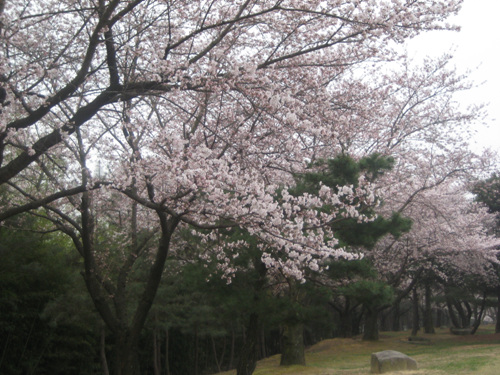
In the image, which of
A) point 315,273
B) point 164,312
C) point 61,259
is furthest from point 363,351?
point 61,259

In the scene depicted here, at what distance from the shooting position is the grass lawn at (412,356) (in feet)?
38.1

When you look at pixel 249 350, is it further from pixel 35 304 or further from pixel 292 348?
pixel 35 304

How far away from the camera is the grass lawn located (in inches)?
457

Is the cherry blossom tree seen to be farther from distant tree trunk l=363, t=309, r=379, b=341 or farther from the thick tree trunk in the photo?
distant tree trunk l=363, t=309, r=379, b=341

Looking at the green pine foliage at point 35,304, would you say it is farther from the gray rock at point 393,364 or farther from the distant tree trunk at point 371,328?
the distant tree trunk at point 371,328

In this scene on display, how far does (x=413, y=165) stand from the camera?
609 inches

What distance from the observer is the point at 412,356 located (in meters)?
17.4

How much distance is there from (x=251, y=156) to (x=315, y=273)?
181 inches

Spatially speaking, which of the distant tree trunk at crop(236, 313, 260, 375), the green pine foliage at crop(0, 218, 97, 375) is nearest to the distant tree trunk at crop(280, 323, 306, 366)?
the distant tree trunk at crop(236, 313, 260, 375)

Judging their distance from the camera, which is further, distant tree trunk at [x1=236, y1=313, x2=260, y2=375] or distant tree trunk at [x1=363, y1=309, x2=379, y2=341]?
distant tree trunk at [x1=363, y1=309, x2=379, y2=341]

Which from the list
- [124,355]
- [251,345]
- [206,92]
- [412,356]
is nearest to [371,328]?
[412,356]

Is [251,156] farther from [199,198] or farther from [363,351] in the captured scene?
[363,351]

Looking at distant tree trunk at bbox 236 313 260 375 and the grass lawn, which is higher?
distant tree trunk at bbox 236 313 260 375

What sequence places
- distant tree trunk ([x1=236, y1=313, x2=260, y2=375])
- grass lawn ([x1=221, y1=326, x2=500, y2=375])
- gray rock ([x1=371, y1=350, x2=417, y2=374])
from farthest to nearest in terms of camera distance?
gray rock ([x1=371, y1=350, x2=417, y2=374])
grass lawn ([x1=221, y1=326, x2=500, y2=375])
distant tree trunk ([x1=236, y1=313, x2=260, y2=375])
